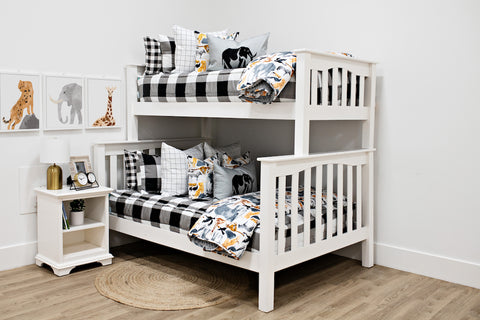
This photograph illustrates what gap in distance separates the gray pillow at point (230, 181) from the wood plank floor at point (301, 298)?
51 centimetres

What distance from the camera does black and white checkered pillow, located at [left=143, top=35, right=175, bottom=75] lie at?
3.41m

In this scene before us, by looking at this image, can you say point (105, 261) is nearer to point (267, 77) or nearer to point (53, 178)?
point (53, 178)

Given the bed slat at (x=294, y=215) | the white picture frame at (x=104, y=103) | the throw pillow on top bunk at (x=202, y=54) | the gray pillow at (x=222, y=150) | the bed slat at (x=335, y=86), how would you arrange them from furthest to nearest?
the gray pillow at (x=222, y=150), the white picture frame at (x=104, y=103), the throw pillow on top bunk at (x=202, y=54), the bed slat at (x=335, y=86), the bed slat at (x=294, y=215)

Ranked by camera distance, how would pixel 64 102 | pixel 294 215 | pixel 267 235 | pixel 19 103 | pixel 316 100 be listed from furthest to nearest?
pixel 64 102 < pixel 19 103 < pixel 316 100 < pixel 294 215 < pixel 267 235

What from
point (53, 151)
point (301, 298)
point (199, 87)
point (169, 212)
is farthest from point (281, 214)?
point (53, 151)

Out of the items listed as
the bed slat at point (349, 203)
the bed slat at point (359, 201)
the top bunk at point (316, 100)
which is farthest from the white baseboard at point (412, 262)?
the top bunk at point (316, 100)

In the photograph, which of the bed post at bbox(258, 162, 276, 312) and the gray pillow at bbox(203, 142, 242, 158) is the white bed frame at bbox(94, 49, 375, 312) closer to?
the bed post at bbox(258, 162, 276, 312)

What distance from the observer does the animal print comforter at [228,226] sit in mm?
2441

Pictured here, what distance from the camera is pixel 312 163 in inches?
106

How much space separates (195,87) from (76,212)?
3.43ft

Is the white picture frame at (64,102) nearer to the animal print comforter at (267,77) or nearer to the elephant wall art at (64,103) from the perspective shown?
the elephant wall art at (64,103)

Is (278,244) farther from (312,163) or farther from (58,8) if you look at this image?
(58,8)

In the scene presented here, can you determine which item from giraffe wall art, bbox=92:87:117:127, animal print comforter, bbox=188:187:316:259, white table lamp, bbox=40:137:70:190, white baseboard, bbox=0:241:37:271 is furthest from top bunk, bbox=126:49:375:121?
white baseboard, bbox=0:241:37:271

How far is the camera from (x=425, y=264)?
9.91 ft
